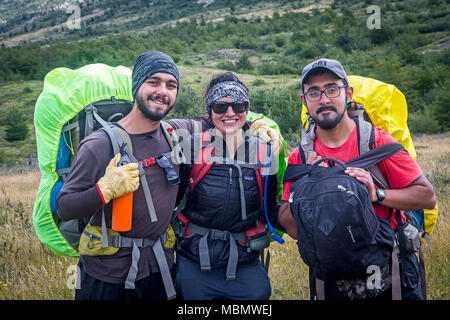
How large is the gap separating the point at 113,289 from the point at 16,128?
947 inches

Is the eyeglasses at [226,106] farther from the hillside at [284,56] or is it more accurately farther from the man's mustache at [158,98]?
the hillside at [284,56]

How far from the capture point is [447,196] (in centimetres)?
576

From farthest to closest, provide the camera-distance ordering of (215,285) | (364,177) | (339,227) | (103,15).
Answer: (103,15) < (215,285) < (364,177) < (339,227)

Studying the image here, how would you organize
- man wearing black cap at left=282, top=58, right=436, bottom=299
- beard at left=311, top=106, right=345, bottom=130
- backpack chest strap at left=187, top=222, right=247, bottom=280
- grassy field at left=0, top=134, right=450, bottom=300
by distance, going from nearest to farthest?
man wearing black cap at left=282, top=58, right=436, bottom=299
beard at left=311, top=106, right=345, bottom=130
backpack chest strap at left=187, top=222, right=247, bottom=280
grassy field at left=0, top=134, right=450, bottom=300

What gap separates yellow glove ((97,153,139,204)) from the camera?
2279 millimetres

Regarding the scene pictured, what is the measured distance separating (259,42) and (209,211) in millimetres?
50024

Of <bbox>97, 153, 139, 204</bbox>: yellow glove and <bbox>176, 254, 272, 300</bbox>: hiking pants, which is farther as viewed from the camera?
<bbox>176, 254, 272, 300</bbox>: hiking pants

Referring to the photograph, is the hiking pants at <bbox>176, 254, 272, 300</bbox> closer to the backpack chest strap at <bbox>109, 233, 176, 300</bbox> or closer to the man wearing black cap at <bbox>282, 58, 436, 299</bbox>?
the backpack chest strap at <bbox>109, 233, 176, 300</bbox>

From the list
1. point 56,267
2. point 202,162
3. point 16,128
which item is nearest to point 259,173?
point 202,162

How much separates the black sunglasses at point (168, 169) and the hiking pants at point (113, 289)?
0.78 meters

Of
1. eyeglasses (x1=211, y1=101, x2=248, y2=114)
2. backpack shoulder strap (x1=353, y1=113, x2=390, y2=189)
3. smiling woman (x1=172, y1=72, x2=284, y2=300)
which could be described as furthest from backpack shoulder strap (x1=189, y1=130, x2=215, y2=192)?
backpack shoulder strap (x1=353, y1=113, x2=390, y2=189)

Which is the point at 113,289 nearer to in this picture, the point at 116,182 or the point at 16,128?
the point at 116,182

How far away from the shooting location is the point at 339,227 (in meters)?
2.05
